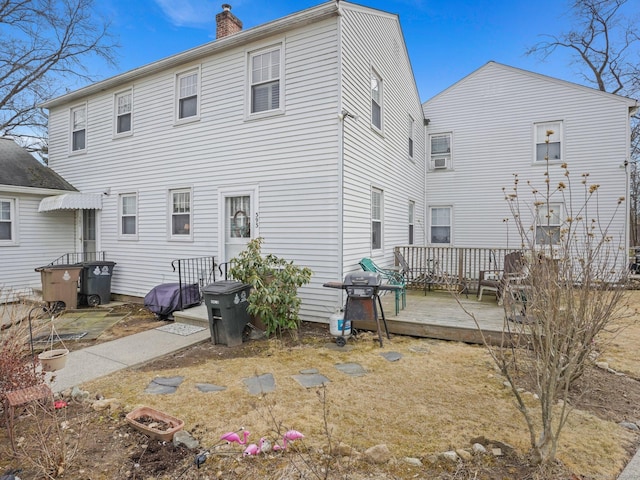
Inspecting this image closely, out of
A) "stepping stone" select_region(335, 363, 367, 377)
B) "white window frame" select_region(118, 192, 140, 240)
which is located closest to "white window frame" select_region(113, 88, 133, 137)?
"white window frame" select_region(118, 192, 140, 240)

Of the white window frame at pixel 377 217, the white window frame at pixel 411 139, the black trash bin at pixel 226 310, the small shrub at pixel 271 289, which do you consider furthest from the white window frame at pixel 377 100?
the black trash bin at pixel 226 310

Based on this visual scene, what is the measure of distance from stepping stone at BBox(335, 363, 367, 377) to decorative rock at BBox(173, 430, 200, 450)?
196 cm

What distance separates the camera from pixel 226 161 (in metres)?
7.51

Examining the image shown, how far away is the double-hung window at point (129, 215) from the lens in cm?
912

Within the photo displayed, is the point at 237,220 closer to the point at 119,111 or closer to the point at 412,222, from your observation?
the point at 119,111

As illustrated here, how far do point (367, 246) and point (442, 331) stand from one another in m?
2.52

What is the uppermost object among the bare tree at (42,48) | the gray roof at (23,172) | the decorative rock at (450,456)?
the bare tree at (42,48)

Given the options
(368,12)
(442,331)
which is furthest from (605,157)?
(442,331)

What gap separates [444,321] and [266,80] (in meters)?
5.73

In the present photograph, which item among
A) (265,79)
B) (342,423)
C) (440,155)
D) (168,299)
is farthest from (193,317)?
(440,155)

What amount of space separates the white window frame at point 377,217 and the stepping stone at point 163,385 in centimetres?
499

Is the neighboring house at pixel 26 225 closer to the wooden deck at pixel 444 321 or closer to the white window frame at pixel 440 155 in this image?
the wooden deck at pixel 444 321

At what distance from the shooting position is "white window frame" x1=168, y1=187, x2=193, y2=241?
315 inches

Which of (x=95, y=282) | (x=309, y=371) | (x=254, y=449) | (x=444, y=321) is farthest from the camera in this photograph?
(x=95, y=282)
